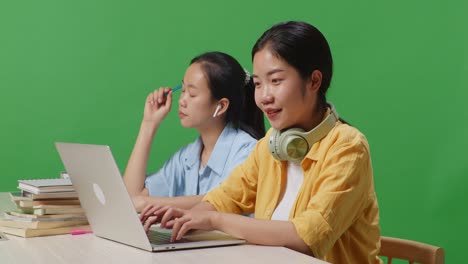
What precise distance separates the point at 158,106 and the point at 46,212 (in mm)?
1104

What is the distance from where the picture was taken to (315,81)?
187cm

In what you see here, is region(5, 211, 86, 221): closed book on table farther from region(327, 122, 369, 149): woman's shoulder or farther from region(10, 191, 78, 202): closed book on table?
region(327, 122, 369, 149): woman's shoulder

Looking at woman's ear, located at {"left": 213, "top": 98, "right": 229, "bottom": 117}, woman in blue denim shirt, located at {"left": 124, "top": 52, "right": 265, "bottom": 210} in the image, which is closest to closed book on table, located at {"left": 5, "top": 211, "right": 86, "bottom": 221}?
woman in blue denim shirt, located at {"left": 124, "top": 52, "right": 265, "bottom": 210}

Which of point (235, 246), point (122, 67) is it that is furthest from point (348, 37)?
point (235, 246)

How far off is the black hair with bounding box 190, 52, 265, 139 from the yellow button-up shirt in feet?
2.35

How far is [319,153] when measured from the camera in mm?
1788

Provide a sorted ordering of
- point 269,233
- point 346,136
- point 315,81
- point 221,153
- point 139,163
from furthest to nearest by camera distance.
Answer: point 139,163 < point 221,153 < point 315,81 < point 346,136 < point 269,233

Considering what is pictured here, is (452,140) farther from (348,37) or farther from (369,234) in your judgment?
(369,234)

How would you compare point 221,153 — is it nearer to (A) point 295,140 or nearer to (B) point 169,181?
(B) point 169,181

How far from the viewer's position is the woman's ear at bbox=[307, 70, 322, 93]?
1856mm

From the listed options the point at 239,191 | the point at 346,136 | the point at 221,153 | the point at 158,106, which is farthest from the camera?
the point at 158,106

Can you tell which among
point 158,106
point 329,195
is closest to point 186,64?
point 158,106

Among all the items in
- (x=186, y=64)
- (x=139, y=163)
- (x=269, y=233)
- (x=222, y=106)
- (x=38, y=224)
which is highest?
(x=186, y=64)

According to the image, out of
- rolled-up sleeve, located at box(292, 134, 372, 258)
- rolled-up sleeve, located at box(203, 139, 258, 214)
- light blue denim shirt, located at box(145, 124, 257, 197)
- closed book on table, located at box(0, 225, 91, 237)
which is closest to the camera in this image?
rolled-up sleeve, located at box(292, 134, 372, 258)
